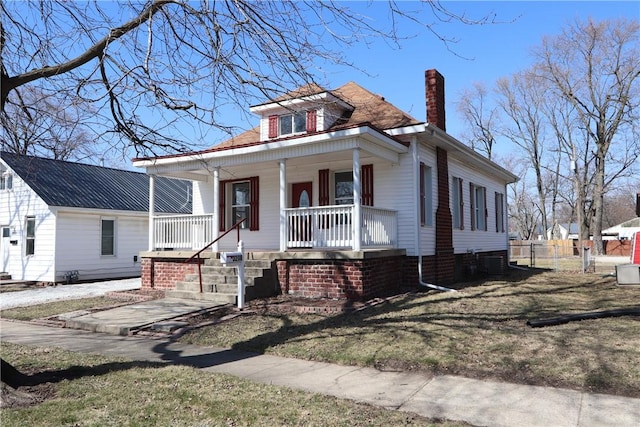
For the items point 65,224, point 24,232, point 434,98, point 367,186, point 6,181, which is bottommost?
point 24,232

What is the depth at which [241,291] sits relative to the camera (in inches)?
380

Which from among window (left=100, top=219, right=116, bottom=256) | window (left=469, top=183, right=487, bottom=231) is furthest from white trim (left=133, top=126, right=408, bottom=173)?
window (left=100, top=219, right=116, bottom=256)

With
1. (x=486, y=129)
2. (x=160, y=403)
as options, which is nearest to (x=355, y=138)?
(x=160, y=403)

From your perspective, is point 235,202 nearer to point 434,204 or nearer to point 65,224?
point 434,204

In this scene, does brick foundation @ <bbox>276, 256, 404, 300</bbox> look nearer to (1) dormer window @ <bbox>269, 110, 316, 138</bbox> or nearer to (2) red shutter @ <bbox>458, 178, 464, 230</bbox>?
(1) dormer window @ <bbox>269, 110, 316, 138</bbox>

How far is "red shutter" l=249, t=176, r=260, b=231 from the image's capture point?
14312mm

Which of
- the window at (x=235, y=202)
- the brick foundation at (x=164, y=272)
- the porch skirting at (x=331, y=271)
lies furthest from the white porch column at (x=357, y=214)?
the window at (x=235, y=202)

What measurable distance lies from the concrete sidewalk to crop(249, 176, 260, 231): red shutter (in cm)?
715

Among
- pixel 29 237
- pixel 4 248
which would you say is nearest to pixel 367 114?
pixel 29 237

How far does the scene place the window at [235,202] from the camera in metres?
14.6

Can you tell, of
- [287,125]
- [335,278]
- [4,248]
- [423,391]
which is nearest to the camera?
[423,391]

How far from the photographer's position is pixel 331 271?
10.3 meters

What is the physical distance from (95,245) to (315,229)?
11.2 metres

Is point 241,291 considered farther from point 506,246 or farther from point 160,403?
point 506,246
